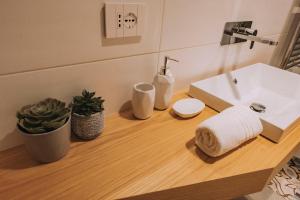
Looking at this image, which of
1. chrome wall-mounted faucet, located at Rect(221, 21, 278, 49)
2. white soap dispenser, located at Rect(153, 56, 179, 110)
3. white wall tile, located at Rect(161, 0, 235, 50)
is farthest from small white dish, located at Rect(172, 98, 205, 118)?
chrome wall-mounted faucet, located at Rect(221, 21, 278, 49)

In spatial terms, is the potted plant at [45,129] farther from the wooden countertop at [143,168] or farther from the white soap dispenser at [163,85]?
the white soap dispenser at [163,85]

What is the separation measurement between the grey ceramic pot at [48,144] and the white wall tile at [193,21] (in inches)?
16.9

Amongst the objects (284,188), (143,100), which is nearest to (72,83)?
(143,100)

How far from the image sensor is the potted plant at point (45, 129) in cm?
45

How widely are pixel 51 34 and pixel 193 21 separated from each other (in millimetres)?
494

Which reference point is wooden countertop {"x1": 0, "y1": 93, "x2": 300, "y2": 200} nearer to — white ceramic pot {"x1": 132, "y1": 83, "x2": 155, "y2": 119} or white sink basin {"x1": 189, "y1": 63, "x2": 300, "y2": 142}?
white ceramic pot {"x1": 132, "y1": 83, "x2": 155, "y2": 119}

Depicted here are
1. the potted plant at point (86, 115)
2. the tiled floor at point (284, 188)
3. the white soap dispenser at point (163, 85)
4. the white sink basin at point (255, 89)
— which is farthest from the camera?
the tiled floor at point (284, 188)

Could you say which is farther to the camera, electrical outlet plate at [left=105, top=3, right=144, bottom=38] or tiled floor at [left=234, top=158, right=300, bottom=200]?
tiled floor at [left=234, top=158, right=300, bottom=200]

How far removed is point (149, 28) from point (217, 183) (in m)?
0.48

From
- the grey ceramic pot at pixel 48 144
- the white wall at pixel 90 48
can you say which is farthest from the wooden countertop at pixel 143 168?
the white wall at pixel 90 48

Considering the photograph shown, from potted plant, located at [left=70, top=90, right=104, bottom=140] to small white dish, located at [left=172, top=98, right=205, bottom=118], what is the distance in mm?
275

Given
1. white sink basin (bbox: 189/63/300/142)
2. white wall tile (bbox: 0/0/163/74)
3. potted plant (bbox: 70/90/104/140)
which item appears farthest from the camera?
white sink basin (bbox: 189/63/300/142)

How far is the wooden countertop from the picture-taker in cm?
45

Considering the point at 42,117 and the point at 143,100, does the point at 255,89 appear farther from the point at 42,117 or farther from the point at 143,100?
A: the point at 42,117
